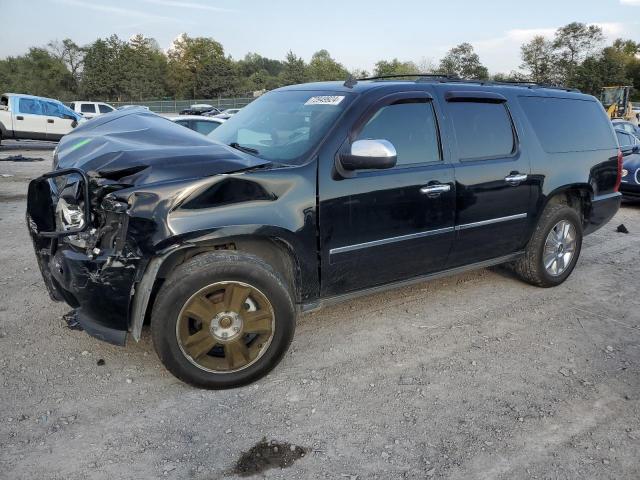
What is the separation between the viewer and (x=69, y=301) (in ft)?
10.2

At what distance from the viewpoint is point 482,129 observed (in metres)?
4.20

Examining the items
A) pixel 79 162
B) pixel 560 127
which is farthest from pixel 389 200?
pixel 560 127

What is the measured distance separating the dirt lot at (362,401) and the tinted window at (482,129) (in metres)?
1.33

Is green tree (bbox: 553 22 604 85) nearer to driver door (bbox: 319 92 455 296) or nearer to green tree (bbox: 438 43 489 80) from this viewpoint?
green tree (bbox: 438 43 489 80)

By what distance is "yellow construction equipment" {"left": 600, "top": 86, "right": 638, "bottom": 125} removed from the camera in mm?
27312

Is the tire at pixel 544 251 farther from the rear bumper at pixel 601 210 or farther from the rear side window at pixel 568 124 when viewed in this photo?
the rear side window at pixel 568 124

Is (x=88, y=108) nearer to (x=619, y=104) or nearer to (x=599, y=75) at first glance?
(x=619, y=104)

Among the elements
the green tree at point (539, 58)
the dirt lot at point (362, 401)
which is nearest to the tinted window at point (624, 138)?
the dirt lot at point (362, 401)

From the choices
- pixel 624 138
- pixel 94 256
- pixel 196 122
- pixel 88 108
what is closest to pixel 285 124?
pixel 94 256

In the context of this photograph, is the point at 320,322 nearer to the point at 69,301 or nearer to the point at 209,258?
the point at 209,258

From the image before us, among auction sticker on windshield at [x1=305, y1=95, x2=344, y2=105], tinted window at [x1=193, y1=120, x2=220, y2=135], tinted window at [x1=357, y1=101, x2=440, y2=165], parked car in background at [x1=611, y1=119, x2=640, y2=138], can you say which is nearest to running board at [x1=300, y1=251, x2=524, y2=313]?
tinted window at [x1=357, y1=101, x2=440, y2=165]

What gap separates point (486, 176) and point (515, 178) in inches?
14.7

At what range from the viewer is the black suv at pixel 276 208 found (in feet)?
9.44

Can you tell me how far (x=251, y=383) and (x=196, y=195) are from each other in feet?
3.92
